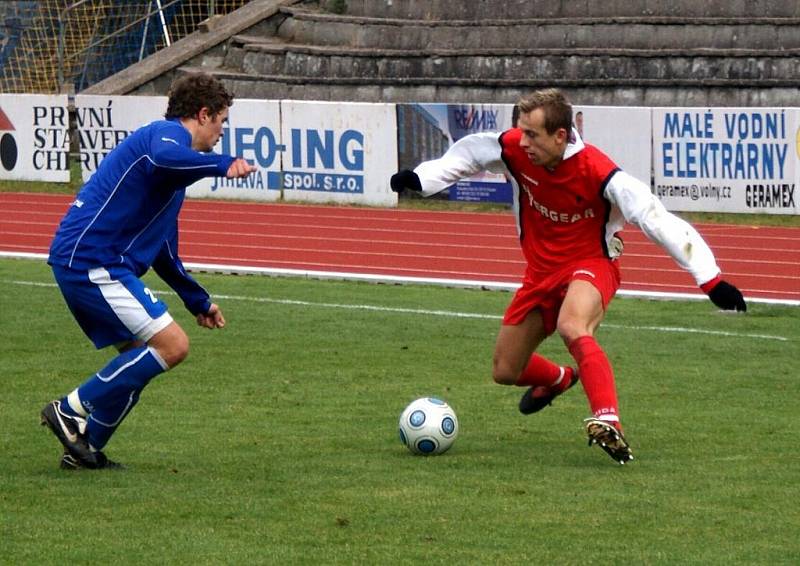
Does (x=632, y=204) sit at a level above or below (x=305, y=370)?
above

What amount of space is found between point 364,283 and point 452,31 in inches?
534

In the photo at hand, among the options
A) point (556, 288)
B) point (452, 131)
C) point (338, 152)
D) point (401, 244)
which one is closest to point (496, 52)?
point (452, 131)

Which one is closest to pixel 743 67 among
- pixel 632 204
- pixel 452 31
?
pixel 452 31

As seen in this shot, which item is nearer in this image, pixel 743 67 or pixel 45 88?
pixel 743 67

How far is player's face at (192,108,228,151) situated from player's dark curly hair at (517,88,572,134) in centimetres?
140

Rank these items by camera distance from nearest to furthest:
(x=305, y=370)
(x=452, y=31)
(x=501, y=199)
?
1. (x=305, y=370)
2. (x=501, y=199)
3. (x=452, y=31)

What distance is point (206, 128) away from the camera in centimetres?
702

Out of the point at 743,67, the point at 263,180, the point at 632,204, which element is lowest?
the point at 263,180

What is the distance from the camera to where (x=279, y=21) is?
104 feet

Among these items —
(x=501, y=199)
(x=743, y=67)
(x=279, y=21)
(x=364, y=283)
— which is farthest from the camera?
(x=279, y=21)

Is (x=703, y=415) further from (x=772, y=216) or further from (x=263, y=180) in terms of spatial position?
(x=263, y=180)

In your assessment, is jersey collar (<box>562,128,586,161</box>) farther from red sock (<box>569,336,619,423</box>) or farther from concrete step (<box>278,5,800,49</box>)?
concrete step (<box>278,5,800,49</box>)

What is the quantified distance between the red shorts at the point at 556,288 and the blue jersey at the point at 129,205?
1.82 m

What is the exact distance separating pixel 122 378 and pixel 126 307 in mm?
317
